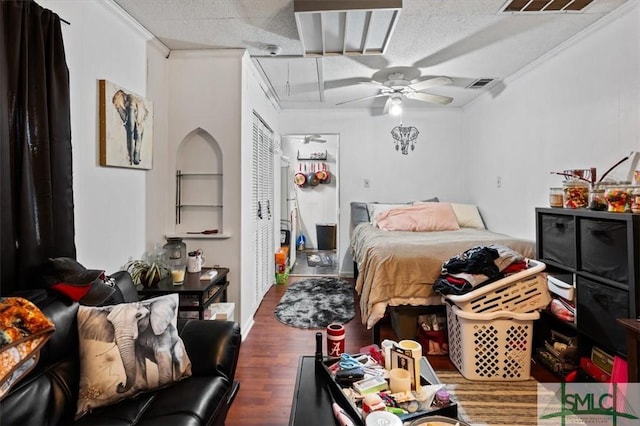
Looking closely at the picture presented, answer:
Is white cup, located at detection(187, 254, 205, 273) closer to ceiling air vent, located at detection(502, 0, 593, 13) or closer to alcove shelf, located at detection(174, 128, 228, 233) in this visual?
alcove shelf, located at detection(174, 128, 228, 233)

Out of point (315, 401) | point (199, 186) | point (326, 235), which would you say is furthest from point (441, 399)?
point (326, 235)

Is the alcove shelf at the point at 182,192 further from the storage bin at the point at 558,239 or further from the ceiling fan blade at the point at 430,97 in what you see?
the storage bin at the point at 558,239

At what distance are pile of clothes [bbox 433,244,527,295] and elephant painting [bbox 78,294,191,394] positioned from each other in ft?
5.59

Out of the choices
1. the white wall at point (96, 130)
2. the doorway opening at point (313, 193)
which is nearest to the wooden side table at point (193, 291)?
the white wall at point (96, 130)

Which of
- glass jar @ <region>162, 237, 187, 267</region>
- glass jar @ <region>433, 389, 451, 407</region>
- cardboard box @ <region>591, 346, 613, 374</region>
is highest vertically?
glass jar @ <region>162, 237, 187, 267</region>

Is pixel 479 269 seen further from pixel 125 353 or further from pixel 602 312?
pixel 125 353

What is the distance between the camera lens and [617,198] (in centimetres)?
181

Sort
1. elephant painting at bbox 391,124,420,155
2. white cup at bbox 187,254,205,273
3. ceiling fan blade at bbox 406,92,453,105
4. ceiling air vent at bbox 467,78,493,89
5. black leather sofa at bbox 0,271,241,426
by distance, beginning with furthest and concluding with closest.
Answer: elephant painting at bbox 391,124,420,155 < ceiling air vent at bbox 467,78,493,89 < ceiling fan blade at bbox 406,92,453,105 < white cup at bbox 187,254,205,273 < black leather sofa at bbox 0,271,241,426

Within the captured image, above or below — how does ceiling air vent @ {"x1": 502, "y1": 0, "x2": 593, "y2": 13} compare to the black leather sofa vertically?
above

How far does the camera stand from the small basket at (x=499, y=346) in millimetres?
2189

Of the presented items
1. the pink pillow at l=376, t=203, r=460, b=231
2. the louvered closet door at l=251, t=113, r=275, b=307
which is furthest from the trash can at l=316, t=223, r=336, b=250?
the pink pillow at l=376, t=203, r=460, b=231

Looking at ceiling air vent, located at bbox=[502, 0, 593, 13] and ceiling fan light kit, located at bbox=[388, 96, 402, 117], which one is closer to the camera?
ceiling air vent, located at bbox=[502, 0, 593, 13]

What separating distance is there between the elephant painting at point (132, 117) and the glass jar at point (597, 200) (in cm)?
297

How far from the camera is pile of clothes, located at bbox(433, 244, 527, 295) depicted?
2217 mm
